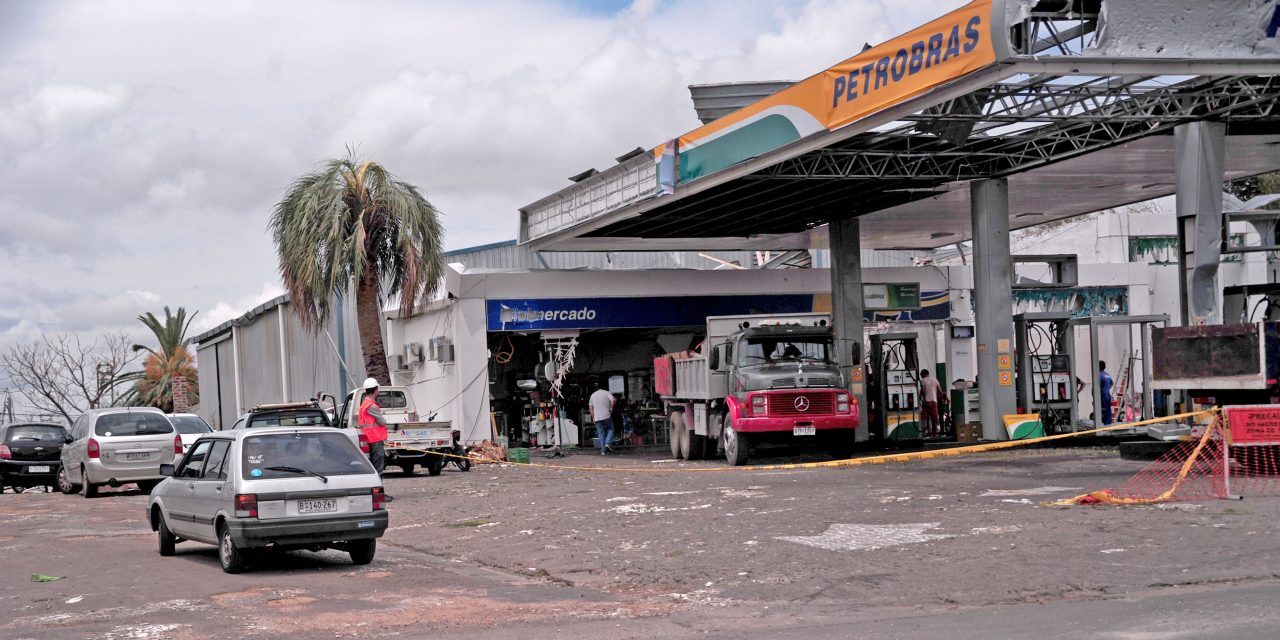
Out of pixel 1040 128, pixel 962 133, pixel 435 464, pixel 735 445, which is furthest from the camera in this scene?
pixel 435 464

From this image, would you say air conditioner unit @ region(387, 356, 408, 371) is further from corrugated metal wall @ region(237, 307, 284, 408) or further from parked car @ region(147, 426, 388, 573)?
parked car @ region(147, 426, 388, 573)

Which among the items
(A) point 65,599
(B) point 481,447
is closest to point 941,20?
(A) point 65,599

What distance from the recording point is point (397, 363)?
36.6 meters

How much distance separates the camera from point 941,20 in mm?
16812

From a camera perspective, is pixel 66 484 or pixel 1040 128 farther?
pixel 66 484

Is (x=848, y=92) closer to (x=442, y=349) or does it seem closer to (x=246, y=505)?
(x=246, y=505)

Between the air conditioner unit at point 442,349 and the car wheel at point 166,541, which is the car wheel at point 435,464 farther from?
the car wheel at point 166,541

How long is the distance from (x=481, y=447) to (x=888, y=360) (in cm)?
958

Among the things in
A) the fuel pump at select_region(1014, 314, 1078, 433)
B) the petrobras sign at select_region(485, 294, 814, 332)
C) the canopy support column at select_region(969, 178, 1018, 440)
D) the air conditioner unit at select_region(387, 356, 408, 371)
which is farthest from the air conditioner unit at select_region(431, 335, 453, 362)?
the fuel pump at select_region(1014, 314, 1078, 433)

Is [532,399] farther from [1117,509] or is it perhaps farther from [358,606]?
[358,606]

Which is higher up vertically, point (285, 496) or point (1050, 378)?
point (1050, 378)

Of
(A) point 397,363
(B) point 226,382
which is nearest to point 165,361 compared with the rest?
(B) point 226,382

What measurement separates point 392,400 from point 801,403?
8.58 meters

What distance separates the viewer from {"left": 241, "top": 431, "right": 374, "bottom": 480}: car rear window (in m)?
11.9
